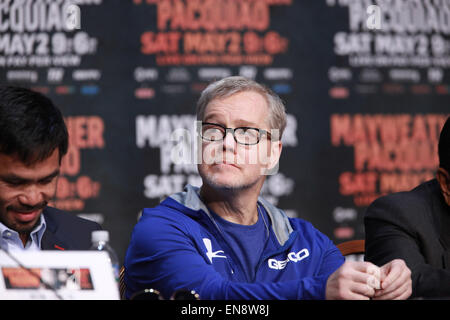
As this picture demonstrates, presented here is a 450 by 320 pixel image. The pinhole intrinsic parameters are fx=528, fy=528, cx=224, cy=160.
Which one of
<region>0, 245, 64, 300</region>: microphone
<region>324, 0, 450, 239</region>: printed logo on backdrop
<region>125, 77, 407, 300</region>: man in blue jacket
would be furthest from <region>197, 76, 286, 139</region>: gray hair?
<region>324, 0, 450, 239</region>: printed logo on backdrop

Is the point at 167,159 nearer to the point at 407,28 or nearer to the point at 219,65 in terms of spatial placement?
the point at 219,65

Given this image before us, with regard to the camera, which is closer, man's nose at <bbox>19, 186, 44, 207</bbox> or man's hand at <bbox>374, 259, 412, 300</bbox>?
man's hand at <bbox>374, 259, 412, 300</bbox>

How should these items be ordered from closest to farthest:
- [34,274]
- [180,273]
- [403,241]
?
[34,274], [180,273], [403,241]

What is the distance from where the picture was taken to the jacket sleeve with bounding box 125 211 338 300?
4.63 ft

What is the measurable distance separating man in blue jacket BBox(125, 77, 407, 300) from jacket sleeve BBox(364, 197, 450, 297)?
17cm

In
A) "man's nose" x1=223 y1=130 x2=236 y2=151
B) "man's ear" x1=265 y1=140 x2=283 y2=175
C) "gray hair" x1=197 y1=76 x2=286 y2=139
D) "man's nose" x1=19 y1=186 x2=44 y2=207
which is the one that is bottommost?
"man's nose" x1=19 y1=186 x2=44 y2=207

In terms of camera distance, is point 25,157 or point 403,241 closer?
point 25,157

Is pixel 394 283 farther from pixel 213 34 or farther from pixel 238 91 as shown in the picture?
pixel 213 34

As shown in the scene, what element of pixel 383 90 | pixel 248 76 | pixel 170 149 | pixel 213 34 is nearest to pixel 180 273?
pixel 170 149

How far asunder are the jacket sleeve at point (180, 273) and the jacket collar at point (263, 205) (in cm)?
13

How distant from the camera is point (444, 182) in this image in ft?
6.36

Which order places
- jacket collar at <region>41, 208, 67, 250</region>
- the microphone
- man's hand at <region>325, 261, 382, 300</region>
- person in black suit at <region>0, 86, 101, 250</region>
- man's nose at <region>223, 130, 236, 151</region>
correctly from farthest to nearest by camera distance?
jacket collar at <region>41, 208, 67, 250</region> → man's nose at <region>223, 130, 236, 151</region> → person in black suit at <region>0, 86, 101, 250</region> → man's hand at <region>325, 261, 382, 300</region> → the microphone

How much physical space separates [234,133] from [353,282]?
28.4 inches

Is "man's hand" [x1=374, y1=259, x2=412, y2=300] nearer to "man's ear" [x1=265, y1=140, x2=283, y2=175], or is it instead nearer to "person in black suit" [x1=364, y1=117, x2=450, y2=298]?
"person in black suit" [x1=364, y1=117, x2=450, y2=298]
